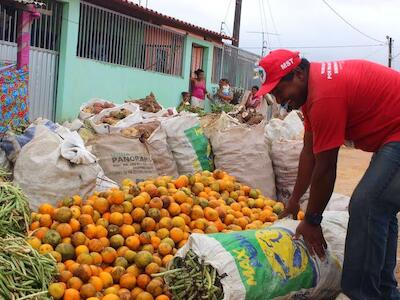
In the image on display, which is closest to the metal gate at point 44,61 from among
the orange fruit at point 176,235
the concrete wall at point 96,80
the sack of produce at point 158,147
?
the concrete wall at point 96,80

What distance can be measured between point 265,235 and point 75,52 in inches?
316

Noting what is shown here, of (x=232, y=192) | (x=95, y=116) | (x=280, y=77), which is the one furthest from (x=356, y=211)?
(x=95, y=116)

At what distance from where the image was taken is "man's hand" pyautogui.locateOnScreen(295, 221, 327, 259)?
336 cm

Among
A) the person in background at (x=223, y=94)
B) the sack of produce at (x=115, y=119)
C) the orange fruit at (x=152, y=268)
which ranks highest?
the person in background at (x=223, y=94)

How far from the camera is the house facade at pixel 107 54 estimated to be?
397 inches

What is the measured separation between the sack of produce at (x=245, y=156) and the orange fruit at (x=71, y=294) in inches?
114

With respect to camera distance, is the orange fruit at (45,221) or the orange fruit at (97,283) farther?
the orange fruit at (45,221)

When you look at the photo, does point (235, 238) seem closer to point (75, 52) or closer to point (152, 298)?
point (152, 298)

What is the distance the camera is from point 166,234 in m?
3.80

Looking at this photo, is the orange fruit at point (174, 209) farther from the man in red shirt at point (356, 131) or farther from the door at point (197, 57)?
the door at point (197, 57)

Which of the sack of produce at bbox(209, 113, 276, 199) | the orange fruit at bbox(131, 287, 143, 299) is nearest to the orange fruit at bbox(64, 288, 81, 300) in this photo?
the orange fruit at bbox(131, 287, 143, 299)

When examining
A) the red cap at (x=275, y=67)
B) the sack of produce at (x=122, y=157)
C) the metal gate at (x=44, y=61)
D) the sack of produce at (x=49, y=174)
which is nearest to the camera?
the red cap at (x=275, y=67)

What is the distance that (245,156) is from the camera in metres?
5.88

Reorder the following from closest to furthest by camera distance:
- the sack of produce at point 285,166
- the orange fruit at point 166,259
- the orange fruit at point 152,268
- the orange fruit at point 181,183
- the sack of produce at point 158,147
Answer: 1. the orange fruit at point 152,268
2. the orange fruit at point 166,259
3. the orange fruit at point 181,183
4. the sack of produce at point 158,147
5. the sack of produce at point 285,166
